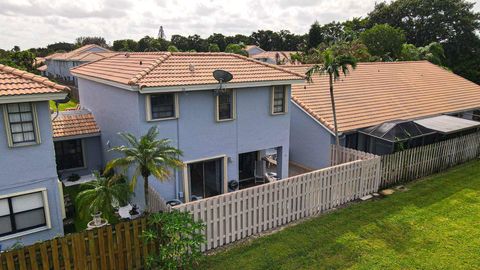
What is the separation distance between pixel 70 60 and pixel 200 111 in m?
55.9

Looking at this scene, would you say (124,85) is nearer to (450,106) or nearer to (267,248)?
(267,248)

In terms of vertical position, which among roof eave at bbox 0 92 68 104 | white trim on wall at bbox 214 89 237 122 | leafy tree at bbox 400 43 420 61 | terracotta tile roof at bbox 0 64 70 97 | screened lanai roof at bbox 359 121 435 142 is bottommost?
screened lanai roof at bbox 359 121 435 142

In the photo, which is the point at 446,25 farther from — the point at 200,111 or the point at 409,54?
the point at 200,111

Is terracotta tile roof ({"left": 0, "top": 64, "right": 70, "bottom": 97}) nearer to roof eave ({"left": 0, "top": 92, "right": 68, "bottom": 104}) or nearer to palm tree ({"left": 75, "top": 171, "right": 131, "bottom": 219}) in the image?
roof eave ({"left": 0, "top": 92, "right": 68, "bottom": 104})

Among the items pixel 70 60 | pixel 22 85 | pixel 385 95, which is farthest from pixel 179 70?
pixel 70 60

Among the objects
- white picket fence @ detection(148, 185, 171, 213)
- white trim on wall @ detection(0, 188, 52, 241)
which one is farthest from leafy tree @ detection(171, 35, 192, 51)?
white trim on wall @ detection(0, 188, 52, 241)

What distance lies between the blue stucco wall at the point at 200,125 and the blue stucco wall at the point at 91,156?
0.63 metres

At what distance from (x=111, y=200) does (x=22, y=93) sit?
13.6 ft

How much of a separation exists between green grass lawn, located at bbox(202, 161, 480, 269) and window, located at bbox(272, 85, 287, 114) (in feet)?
18.3

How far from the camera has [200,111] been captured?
14.6m

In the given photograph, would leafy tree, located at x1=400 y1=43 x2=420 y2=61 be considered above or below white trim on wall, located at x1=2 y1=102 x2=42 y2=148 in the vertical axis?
above

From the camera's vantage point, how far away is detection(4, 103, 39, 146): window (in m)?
10.5

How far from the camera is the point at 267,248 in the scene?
11.3m

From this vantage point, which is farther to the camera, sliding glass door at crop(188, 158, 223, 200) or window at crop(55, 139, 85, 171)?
window at crop(55, 139, 85, 171)
